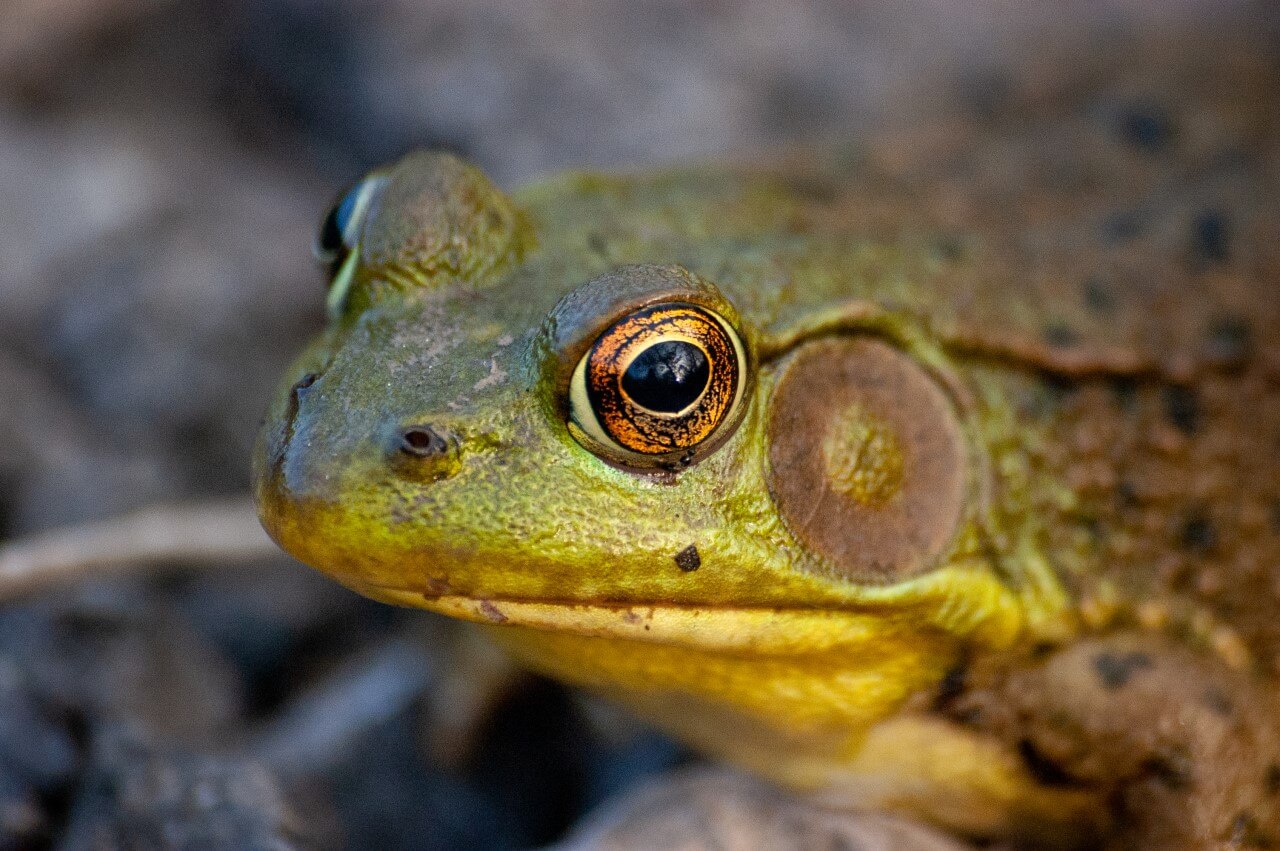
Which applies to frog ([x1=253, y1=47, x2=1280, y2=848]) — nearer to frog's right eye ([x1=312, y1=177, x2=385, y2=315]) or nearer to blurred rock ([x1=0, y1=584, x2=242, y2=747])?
frog's right eye ([x1=312, y1=177, x2=385, y2=315])

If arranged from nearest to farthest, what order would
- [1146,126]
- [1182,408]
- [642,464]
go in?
[642,464], [1182,408], [1146,126]

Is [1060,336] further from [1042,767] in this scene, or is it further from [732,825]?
[732,825]

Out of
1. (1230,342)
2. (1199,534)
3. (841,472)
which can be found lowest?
(841,472)

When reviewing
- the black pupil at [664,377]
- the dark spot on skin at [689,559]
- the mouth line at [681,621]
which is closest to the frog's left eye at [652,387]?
the black pupil at [664,377]

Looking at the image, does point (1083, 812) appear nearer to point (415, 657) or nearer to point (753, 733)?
point (753, 733)

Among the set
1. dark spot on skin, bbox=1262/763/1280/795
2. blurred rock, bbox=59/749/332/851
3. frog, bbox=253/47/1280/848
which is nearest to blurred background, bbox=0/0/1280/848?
blurred rock, bbox=59/749/332/851

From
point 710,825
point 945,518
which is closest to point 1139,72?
point 945,518

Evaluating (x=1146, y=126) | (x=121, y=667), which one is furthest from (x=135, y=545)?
(x=1146, y=126)
